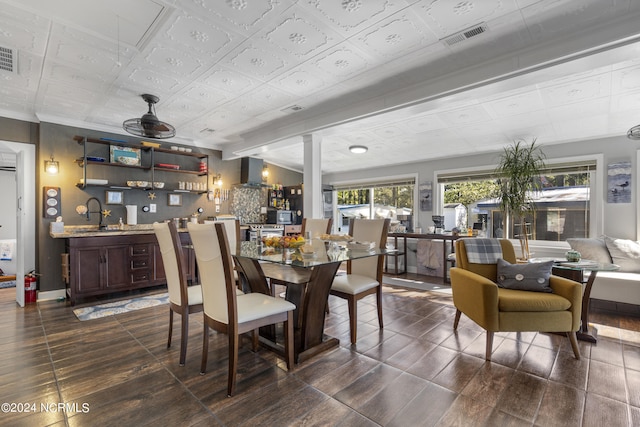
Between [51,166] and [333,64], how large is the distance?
13.6ft

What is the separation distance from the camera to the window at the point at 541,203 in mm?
4812

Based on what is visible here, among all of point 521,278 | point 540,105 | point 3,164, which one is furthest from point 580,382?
point 3,164

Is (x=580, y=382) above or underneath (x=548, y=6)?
underneath

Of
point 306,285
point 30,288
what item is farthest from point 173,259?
point 30,288

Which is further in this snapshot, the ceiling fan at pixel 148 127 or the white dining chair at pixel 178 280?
the ceiling fan at pixel 148 127

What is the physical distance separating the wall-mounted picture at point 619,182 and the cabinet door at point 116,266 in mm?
6864

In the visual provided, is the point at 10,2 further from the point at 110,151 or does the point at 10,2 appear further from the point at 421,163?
the point at 421,163

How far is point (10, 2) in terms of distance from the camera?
6.70 ft

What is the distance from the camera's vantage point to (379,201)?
7.41 m

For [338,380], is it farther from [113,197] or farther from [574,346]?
[113,197]

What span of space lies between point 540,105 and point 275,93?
10.1 feet

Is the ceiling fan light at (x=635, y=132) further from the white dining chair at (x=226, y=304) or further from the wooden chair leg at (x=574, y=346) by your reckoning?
the white dining chair at (x=226, y=304)

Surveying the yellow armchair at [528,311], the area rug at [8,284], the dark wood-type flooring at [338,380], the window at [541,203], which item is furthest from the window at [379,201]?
the area rug at [8,284]

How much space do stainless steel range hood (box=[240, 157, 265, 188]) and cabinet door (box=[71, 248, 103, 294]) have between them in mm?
2896
